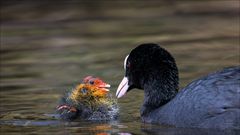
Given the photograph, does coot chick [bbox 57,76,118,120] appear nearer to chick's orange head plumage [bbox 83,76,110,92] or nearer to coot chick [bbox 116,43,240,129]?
chick's orange head plumage [bbox 83,76,110,92]

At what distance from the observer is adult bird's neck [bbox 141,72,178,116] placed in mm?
10359

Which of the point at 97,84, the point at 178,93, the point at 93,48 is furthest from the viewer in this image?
the point at 93,48

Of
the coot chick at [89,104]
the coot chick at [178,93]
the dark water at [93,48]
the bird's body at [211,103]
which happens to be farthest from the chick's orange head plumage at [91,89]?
the bird's body at [211,103]

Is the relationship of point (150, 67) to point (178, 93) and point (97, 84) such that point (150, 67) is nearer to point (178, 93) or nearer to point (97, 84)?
point (178, 93)

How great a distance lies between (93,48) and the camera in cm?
1794

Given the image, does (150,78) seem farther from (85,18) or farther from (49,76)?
(85,18)

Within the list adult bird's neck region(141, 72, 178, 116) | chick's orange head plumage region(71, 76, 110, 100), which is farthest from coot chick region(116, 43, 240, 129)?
chick's orange head plumage region(71, 76, 110, 100)

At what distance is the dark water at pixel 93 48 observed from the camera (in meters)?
10.8

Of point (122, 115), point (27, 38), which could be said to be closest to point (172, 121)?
point (122, 115)

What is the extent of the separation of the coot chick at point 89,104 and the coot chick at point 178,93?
26cm

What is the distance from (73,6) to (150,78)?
15324 mm

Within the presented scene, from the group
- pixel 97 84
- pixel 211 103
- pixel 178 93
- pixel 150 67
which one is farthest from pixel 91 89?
pixel 211 103

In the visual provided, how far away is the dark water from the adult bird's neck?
30 cm

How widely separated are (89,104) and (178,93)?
1.48 meters
